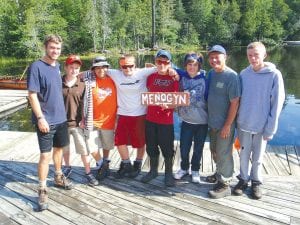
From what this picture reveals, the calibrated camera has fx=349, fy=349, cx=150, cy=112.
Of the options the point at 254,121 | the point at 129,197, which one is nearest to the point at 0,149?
the point at 129,197

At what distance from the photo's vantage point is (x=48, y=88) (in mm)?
3613

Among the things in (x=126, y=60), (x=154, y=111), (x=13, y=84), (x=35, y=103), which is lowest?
(x=13, y=84)

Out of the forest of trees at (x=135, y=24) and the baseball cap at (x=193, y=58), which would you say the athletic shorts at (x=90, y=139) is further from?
the forest of trees at (x=135, y=24)

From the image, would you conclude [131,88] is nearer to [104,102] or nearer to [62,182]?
[104,102]

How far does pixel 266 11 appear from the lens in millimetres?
65375

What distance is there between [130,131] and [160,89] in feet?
2.22

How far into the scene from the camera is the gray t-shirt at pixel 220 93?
3.63 meters

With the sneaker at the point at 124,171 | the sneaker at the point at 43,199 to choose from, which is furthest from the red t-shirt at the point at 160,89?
the sneaker at the point at 43,199

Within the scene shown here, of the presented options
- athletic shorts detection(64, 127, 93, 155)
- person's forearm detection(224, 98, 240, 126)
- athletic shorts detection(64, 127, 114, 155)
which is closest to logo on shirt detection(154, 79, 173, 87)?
person's forearm detection(224, 98, 240, 126)

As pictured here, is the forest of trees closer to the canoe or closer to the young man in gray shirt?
the canoe

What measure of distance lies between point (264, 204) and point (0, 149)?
13.9 ft

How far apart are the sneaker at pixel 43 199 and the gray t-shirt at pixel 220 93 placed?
1.96 metres

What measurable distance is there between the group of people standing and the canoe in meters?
11.9

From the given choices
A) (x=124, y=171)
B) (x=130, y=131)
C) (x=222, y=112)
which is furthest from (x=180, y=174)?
(x=222, y=112)
